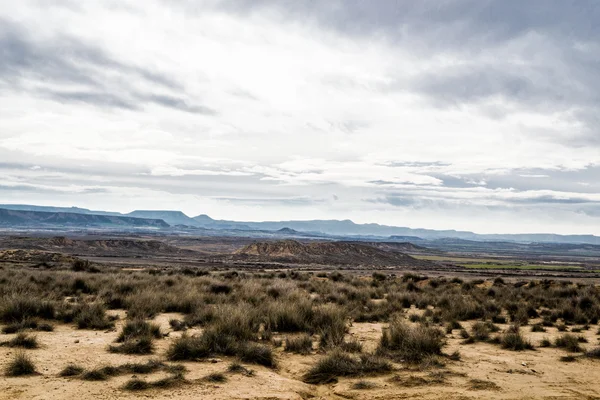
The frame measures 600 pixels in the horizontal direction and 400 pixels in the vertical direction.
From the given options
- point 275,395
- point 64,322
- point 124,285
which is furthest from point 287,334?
point 124,285

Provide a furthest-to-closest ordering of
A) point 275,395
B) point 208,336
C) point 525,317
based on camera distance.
Answer: 1. point 525,317
2. point 208,336
3. point 275,395

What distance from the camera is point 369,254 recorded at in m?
120

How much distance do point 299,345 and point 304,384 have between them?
2.33m

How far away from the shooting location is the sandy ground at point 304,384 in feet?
24.6

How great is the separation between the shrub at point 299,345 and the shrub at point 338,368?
1527 mm

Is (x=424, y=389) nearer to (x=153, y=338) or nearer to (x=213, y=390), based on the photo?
(x=213, y=390)

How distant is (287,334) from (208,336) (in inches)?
113

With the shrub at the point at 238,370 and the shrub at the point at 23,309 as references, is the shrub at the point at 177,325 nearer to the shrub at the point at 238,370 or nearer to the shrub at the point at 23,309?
the shrub at the point at 23,309

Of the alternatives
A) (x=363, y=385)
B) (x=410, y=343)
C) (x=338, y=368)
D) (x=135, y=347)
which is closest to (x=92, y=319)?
(x=135, y=347)

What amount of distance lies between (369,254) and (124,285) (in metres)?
104

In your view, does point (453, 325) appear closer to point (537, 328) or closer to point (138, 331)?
point (537, 328)

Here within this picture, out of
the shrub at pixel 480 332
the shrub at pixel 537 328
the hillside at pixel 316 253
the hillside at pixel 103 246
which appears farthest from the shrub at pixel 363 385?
the hillside at pixel 103 246

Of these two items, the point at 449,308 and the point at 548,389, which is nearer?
the point at 548,389

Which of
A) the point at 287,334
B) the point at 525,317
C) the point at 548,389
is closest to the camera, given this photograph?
the point at 548,389
